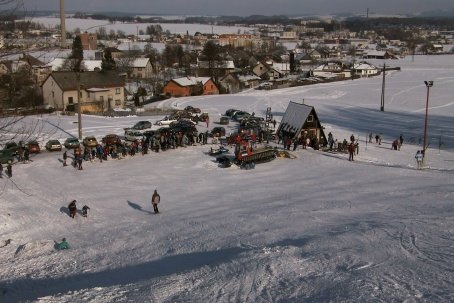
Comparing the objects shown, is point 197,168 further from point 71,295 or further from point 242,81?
point 242,81

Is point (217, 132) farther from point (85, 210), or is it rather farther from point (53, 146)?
point (85, 210)

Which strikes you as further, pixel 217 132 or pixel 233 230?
pixel 217 132

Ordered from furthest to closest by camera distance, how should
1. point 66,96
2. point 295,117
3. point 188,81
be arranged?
point 188,81 < point 66,96 < point 295,117

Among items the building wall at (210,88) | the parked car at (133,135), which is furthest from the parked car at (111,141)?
the building wall at (210,88)

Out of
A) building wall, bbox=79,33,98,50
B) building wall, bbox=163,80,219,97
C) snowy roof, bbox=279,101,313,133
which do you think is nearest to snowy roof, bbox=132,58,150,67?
building wall, bbox=163,80,219,97

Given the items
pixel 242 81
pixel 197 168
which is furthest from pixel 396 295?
pixel 242 81

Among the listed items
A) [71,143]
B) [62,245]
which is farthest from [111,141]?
[62,245]

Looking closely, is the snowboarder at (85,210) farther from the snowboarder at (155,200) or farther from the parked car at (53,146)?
the parked car at (53,146)

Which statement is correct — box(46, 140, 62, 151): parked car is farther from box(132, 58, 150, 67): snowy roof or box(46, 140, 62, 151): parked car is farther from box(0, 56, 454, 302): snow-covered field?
box(132, 58, 150, 67): snowy roof
